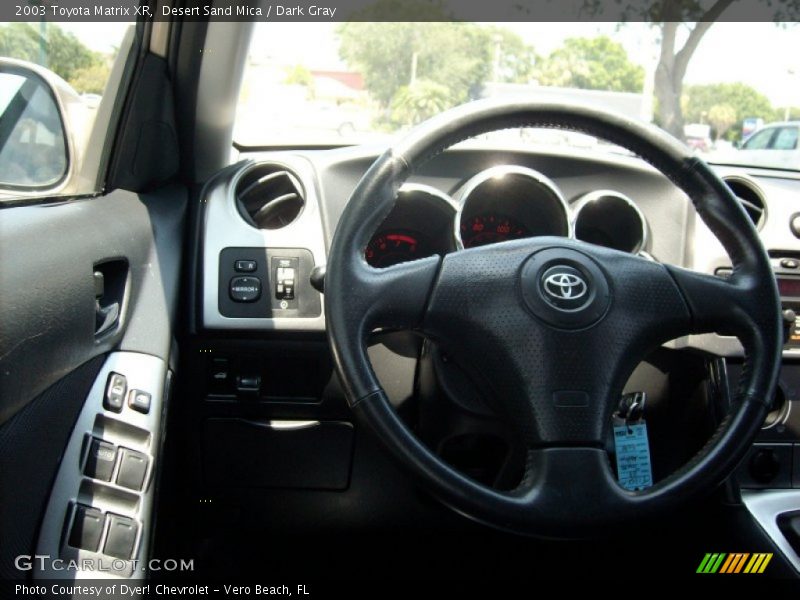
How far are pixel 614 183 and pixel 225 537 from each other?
5.18 ft

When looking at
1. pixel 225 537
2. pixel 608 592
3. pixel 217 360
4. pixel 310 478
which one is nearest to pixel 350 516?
pixel 310 478

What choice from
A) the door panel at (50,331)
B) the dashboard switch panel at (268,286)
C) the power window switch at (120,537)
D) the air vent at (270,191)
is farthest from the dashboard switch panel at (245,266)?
the power window switch at (120,537)

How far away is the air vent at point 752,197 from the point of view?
2631 millimetres

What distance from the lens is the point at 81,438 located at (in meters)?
1.69

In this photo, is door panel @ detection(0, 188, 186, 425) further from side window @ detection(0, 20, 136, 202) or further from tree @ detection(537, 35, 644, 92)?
tree @ detection(537, 35, 644, 92)

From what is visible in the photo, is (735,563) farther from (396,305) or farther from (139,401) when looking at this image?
(139,401)

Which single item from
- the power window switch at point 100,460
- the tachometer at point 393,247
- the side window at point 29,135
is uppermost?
→ the side window at point 29,135

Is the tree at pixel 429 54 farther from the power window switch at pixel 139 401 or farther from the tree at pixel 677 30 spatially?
the power window switch at pixel 139 401

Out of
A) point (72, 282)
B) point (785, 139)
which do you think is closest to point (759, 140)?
point (785, 139)

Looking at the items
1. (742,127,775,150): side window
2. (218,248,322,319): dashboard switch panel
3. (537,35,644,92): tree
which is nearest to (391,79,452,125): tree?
(537,35,644,92): tree

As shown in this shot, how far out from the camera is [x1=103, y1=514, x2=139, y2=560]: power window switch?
5.52 feet

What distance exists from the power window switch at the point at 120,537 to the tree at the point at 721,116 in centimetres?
207

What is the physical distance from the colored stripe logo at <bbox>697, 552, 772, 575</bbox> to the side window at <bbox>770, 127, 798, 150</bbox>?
4.75 ft

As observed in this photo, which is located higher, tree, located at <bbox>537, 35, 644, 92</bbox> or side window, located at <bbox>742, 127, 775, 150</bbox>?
tree, located at <bbox>537, 35, 644, 92</bbox>
